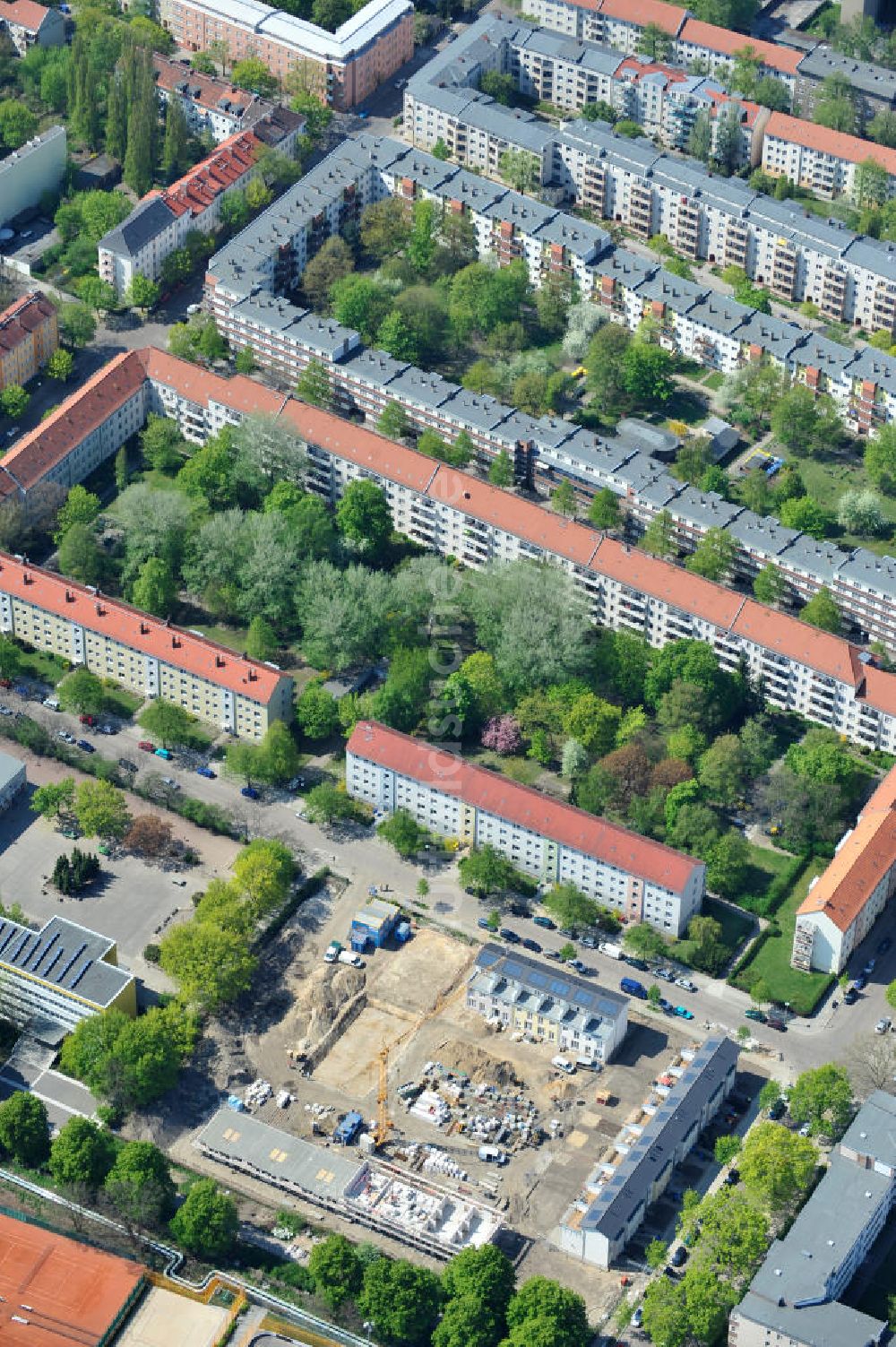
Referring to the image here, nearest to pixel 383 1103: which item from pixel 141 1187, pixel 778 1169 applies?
pixel 141 1187

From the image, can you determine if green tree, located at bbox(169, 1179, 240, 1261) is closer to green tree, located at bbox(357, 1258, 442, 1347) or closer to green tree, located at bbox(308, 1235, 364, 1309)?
green tree, located at bbox(308, 1235, 364, 1309)

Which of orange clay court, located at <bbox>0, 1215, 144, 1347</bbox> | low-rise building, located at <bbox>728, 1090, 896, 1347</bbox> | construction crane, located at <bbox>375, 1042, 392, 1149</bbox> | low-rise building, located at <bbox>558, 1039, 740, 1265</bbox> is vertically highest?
low-rise building, located at <bbox>728, 1090, 896, 1347</bbox>

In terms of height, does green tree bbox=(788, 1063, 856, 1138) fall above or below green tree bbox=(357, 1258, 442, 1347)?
above

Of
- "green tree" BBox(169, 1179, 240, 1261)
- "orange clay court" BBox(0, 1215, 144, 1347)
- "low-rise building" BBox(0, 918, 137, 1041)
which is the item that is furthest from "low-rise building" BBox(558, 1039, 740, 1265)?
"low-rise building" BBox(0, 918, 137, 1041)

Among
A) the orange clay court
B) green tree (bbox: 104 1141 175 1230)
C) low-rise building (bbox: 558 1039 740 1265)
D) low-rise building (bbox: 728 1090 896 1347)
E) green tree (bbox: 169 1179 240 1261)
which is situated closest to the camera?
low-rise building (bbox: 728 1090 896 1347)

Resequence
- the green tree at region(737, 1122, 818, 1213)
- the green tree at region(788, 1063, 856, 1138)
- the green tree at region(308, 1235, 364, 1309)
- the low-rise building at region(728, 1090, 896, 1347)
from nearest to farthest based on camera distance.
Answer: the low-rise building at region(728, 1090, 896, 1347), the green tree at region(308, 1235, 364, 1309), the green tree at region(737, 1122, 818, 1213), the green tree at region(788, 1063, 856, 1138)

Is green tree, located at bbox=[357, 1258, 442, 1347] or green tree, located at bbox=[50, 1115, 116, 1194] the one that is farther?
green tree, located at bbox=[50, 1115, 116, 1194]
